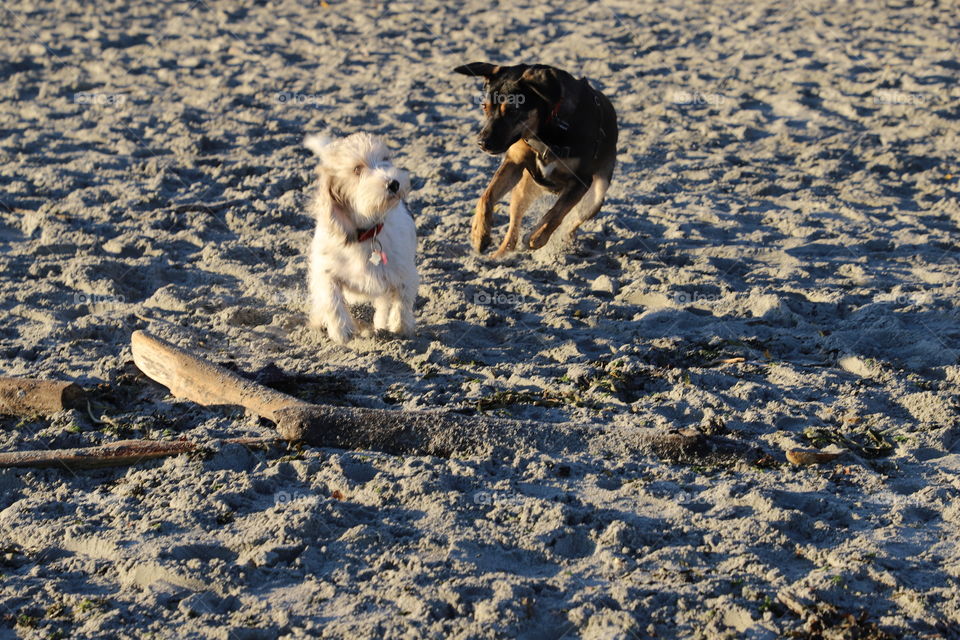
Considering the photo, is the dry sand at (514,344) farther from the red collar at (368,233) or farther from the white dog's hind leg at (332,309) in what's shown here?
the red collar at (368,233)

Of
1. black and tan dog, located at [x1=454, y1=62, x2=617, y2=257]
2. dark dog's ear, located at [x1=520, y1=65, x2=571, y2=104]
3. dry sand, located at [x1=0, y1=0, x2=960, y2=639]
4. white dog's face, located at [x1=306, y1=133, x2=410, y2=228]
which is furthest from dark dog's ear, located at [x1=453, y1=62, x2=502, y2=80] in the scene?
white dog's face, located at [x1=306, y1=133, x2=410, y2=228]

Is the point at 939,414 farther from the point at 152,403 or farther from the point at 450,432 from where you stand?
the point at 152,403

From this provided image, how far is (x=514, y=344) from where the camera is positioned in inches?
193

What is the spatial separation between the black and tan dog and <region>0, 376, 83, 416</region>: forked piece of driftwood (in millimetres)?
2529

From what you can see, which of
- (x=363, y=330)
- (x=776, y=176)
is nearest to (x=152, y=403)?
(x=363, y=330)

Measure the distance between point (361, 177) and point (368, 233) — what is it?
1.21ft

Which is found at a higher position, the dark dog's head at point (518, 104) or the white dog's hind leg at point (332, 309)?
the dark dog's head at point (518, 104)

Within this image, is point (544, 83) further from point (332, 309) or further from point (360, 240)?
point (332, 309)

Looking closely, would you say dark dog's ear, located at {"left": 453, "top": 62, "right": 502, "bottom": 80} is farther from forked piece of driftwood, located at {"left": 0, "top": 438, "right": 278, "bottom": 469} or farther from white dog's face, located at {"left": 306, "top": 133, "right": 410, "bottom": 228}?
forked piece of driftwood, located at {"left": 0, "top": 438, "right": 278, "bottom": 469}

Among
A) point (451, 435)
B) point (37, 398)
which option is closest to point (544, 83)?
point (451, 435)

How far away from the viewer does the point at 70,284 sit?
5.64m

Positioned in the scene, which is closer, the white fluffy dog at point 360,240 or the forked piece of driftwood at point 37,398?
the forked piece of driftwood at point 37,398

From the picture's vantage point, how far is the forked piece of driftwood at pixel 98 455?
3.59 metres

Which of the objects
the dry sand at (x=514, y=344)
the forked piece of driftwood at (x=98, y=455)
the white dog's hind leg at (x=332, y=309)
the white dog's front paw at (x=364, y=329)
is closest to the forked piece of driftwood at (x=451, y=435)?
the dry sand at (x=514, y=344)
